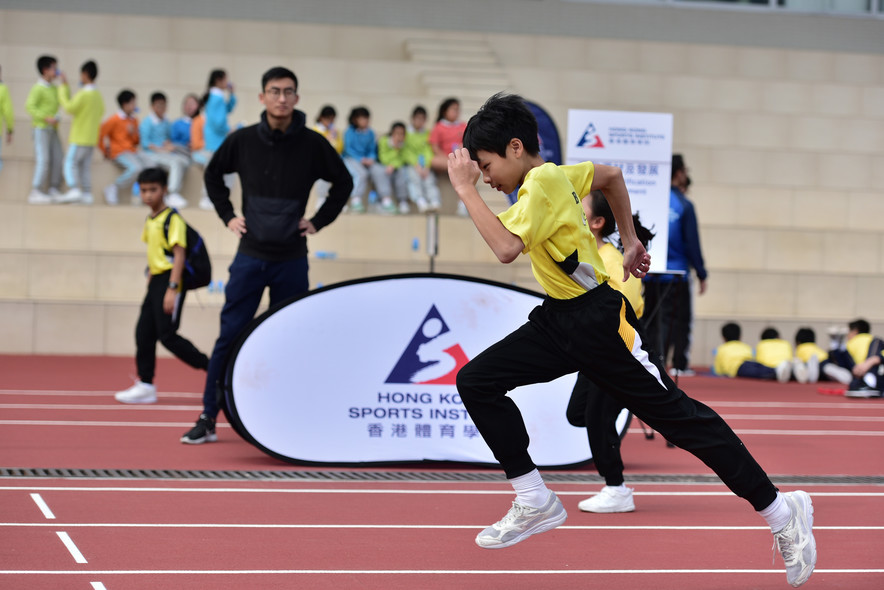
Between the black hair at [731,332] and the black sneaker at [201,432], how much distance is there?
8578 mm

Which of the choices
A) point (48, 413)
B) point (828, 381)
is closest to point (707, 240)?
point (828, 381)

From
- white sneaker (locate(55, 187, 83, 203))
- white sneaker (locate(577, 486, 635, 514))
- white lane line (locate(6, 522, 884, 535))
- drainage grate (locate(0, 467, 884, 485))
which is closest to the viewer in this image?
white lane line (locate(6, 522, 884, 535))

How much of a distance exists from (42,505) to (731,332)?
1076cm

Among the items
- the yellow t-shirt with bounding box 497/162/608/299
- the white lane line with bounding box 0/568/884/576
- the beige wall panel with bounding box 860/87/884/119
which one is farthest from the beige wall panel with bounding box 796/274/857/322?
the yellow t-shirt with bounding box 497/162/608/299

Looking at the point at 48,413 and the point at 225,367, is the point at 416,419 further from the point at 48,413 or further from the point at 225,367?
the point at 48,413

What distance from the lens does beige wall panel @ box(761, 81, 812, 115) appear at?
21094mm

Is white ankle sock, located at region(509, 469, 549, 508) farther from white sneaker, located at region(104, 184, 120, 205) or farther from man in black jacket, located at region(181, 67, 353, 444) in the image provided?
white sneaker, located at region(104, 184, 120, 205)

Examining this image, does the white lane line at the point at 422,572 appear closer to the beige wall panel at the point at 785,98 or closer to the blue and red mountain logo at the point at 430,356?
the blue and red mountain logo at the point at 430,356

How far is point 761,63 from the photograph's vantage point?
21.7 meters

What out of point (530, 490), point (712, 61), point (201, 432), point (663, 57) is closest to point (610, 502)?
point (530, 490)

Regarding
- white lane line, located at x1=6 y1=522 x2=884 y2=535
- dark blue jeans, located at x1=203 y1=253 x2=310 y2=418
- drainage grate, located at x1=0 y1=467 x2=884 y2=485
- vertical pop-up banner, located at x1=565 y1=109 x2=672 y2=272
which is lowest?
drainage grate, located at x1=0 y1=467 x2=884 y2=485

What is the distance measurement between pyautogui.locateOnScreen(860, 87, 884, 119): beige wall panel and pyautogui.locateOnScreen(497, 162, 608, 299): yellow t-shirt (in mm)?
18022

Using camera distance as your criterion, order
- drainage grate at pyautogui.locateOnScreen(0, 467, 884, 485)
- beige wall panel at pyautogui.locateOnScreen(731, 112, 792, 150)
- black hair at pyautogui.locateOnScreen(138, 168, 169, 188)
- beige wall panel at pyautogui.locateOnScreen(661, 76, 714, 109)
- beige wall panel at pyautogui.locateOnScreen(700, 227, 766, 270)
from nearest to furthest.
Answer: drainage grate at pyautogui.locateOnScreen(0, 467, 884, 485)
black hair at pyautogui.locateOnScreen(138, 168, 169, 188)
beige wall panel at pyautogui.locateOnScreen(700, 227, 766, 270)
beige wall panel at pyautogui.locateOnScreen(731, 112, 792, 150)
beige wall panel at pyautogui.locateOnScreen(661, 76, 714, 109)

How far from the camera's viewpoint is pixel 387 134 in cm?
1769
